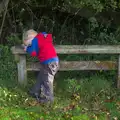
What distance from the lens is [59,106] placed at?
6.16 metres

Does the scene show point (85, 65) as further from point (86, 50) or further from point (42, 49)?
point (42, 49)

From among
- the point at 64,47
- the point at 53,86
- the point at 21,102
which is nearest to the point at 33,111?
the point at 21,102

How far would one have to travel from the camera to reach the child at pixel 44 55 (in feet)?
20.2

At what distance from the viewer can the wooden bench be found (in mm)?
6625

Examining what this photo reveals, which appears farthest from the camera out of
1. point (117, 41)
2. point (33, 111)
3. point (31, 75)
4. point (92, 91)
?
point (117, 41)

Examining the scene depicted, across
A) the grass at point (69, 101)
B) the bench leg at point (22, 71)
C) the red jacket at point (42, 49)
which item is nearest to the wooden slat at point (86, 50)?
the bench leg at point (22, 71)

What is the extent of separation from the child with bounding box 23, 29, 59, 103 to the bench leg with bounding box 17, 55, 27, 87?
43 centimetres

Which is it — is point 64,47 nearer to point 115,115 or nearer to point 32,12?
point 115,115

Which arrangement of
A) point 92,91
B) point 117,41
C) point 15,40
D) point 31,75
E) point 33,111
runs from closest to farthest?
point 33,111
point 92,91
point 31,75
point 117,41
point 15,40

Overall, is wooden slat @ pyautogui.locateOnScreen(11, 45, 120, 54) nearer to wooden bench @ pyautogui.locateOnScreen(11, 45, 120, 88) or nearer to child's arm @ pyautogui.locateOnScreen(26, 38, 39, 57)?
wooden bench @ pyautogui.locateOnScreen(11, 45, 120, 88)

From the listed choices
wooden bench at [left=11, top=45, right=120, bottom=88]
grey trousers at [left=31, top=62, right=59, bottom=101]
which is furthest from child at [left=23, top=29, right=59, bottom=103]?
wooden bench at [left=11, top=45, right=120, bottom=88]

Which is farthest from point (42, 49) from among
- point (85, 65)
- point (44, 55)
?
point (85, 65)

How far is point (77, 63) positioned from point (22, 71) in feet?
3.57

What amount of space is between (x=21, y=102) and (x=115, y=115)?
1693 millimetres
